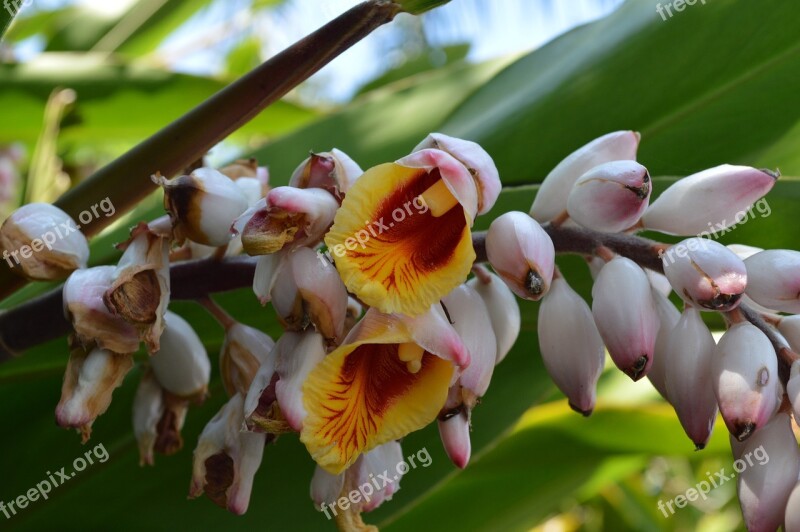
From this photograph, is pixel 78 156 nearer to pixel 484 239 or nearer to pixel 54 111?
pixel 54 111

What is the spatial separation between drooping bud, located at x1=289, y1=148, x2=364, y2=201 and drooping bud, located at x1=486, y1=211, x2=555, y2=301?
113 mm

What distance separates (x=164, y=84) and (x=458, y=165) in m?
0.97

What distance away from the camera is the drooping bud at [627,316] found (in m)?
0.63

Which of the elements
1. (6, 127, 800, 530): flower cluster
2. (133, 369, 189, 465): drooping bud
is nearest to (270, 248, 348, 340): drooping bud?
(6, 127, 800, 530): flower cluster

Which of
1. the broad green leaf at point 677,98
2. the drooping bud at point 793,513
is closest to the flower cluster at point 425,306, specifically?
the drooping bud at point 793,513

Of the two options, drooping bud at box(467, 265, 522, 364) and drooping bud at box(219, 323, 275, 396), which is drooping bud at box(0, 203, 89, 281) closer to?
drooping bud at box(219, 323, 275, 396)

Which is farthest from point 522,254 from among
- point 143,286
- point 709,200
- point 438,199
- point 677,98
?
point 677,98

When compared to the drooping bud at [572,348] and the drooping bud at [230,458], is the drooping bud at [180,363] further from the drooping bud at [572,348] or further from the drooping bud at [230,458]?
the drooping bud at [572,348]

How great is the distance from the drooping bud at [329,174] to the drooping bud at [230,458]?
0.62 ft

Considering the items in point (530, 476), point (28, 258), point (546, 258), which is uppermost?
point (28, 258)

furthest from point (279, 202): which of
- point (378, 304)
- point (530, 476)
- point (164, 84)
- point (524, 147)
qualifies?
point (164, 84)

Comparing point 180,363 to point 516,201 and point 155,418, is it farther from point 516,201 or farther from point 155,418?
point 516,201

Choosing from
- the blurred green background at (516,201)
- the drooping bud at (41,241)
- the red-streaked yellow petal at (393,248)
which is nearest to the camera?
the red-streaked yellow petal at (393,248)

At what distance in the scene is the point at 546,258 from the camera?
2.09 feet
